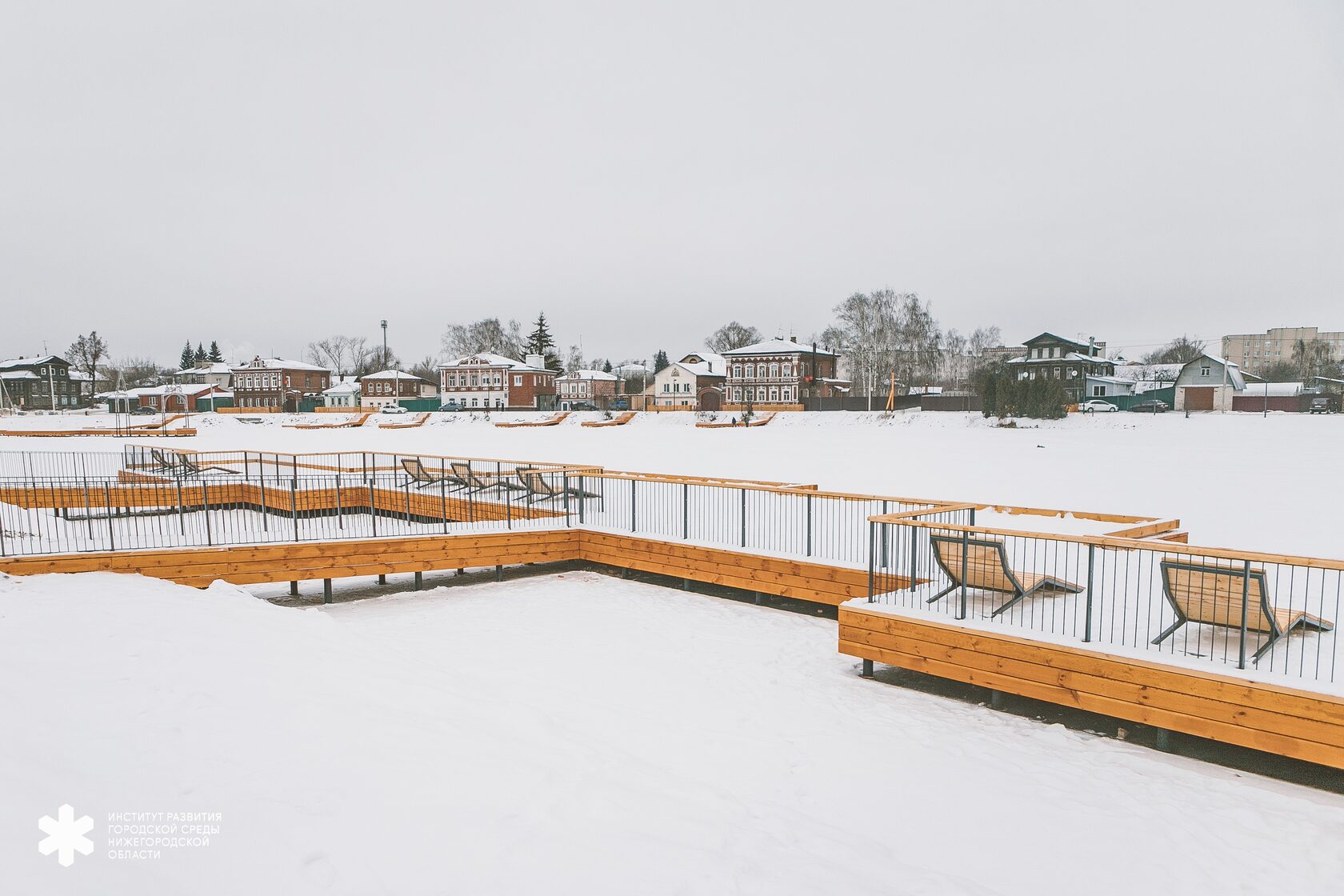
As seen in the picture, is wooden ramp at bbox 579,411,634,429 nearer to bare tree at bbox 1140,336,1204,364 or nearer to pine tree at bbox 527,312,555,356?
pine tree at bbox 527,312,555,356

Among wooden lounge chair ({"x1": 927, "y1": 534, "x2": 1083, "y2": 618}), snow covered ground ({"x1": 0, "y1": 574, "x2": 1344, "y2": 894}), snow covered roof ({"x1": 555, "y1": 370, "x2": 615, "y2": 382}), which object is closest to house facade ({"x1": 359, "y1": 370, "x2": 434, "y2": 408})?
snow covered roof ({"x1": 555, "y1": 370, "x2": 615, "y2": 382})

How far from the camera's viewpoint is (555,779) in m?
4.74

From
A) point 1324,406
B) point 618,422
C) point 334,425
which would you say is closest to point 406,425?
point 334,425

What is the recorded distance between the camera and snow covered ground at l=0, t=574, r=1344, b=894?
3635 mm

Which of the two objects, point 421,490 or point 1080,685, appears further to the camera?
point 421,490

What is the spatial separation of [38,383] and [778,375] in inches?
3464

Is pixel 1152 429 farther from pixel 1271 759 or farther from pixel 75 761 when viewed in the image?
pixel 75 761

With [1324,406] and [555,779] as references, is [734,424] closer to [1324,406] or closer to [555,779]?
[1324,406]

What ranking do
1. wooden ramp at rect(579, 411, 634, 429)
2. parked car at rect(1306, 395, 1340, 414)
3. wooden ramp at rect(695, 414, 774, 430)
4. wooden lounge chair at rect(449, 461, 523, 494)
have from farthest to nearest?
wooden ramp at rect(579, 411, 634, 429) → parked car at rect(1306, 395, 1340, 414) → wooden ramp at rect(695, 414, 774, 430) → wooden lounge chair at rect(449, 461, 523, 494)

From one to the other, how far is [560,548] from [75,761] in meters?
11.3

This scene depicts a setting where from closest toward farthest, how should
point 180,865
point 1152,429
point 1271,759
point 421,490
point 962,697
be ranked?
point 180,865, point 1271,759, point 962,697, point 421,490, point 1152,429

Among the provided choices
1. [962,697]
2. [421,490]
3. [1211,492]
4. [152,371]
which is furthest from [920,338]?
[152,371]

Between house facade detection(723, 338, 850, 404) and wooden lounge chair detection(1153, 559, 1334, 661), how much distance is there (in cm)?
6758

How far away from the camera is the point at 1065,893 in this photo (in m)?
4.63
